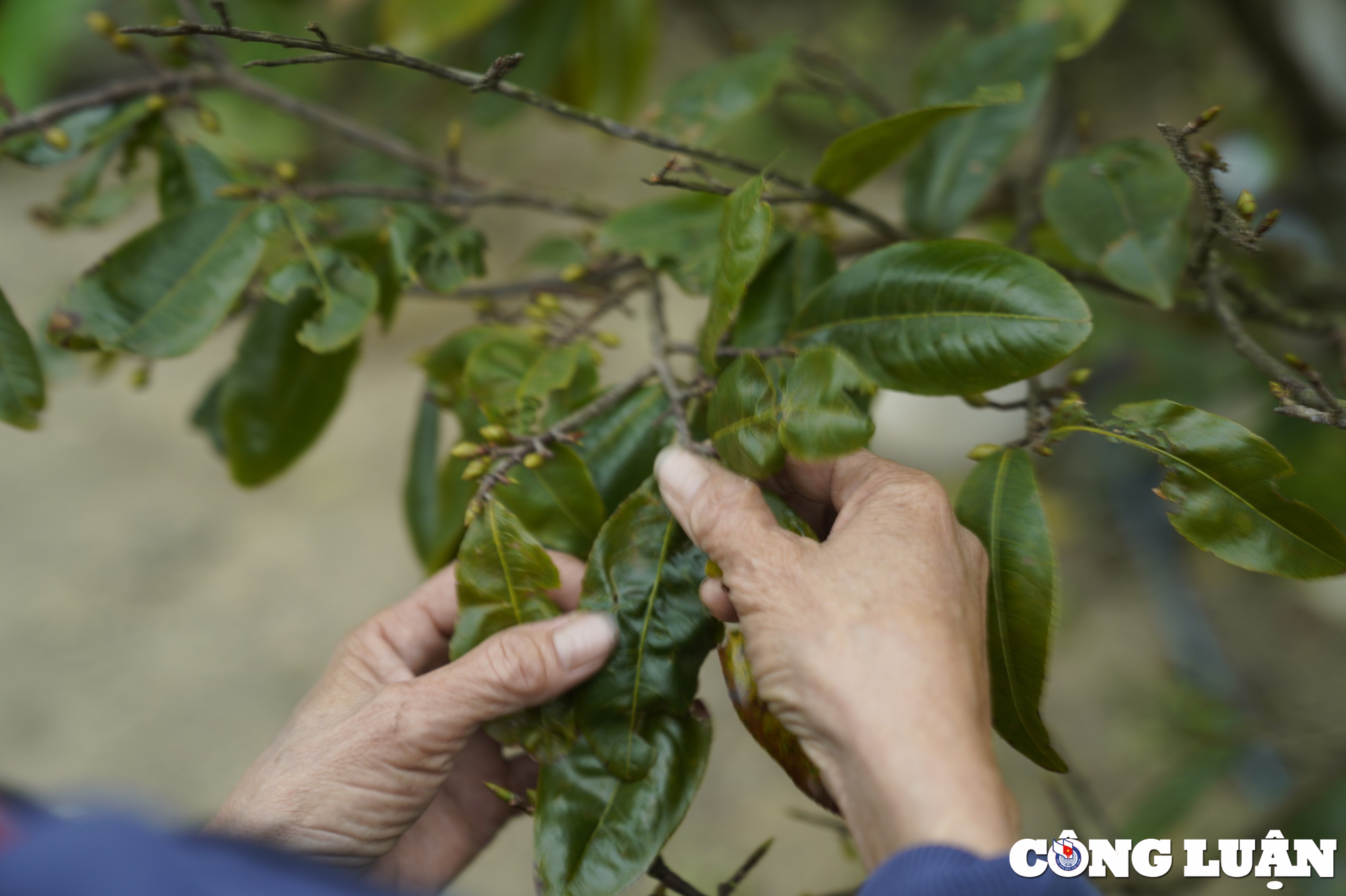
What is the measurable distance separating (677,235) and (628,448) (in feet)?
0.72

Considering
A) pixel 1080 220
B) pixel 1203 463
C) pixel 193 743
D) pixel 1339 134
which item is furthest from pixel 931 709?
pixel 193 743

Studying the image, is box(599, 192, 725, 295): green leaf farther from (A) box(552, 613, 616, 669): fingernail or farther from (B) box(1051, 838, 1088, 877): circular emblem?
(B) box(1051, 838, 1088, 877): circular emblem

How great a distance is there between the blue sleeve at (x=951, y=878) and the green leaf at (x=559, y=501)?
0.31m

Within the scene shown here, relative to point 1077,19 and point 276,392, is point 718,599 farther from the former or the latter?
point 1077,19

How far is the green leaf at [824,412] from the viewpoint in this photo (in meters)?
0.50

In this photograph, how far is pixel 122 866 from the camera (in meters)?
0.32

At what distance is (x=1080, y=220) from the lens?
0.74m

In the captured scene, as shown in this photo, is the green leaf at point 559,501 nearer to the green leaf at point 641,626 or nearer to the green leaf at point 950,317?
the green leaf at point 641,626

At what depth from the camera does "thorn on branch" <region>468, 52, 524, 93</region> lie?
0.53 metres

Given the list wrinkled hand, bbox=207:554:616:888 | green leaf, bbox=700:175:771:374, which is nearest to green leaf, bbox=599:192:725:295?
green leaf, bbox=700:175:771:374

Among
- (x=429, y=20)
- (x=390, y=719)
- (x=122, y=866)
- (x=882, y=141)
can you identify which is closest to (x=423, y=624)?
(x=390, y=719)

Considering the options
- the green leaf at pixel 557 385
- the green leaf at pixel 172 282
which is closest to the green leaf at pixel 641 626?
the green leaf at pixel 557 385

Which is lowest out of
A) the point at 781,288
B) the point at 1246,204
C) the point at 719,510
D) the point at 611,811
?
the point at 611,811

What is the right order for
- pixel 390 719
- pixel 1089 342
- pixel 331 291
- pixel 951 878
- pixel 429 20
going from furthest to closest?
pixel 1089 342
pixel 429 20
pixel 331 291
pixel 390 719
pixel 951 878
